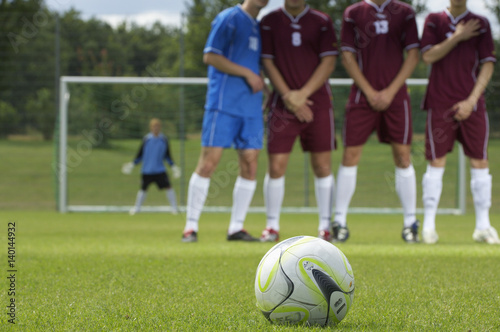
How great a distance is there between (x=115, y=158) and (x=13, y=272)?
61.4ft

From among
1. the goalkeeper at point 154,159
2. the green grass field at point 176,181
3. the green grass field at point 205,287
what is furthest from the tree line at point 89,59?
the green grass field at point 205,287

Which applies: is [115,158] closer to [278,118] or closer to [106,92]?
[106,92]

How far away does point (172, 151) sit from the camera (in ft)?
60.2

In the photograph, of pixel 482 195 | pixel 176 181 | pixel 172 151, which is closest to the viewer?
pixel 482 195

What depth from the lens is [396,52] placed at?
6121 mm

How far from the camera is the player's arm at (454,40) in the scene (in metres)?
5.90

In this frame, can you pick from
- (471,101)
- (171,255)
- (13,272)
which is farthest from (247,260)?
(471,101)

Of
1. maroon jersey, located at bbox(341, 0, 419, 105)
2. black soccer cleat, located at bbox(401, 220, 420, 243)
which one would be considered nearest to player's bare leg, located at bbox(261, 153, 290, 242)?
maroon jersey, located at bbox(341, 0, 419, 105)

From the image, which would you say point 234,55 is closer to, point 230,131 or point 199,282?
point 230,131

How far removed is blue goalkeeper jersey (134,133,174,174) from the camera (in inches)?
512

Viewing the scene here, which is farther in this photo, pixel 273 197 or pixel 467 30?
pixel 273 197

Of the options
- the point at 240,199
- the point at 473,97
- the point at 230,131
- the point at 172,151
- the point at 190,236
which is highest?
the point at 473,97

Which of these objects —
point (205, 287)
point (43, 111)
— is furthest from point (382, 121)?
point (43, 111)

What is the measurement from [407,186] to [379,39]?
1.37m
